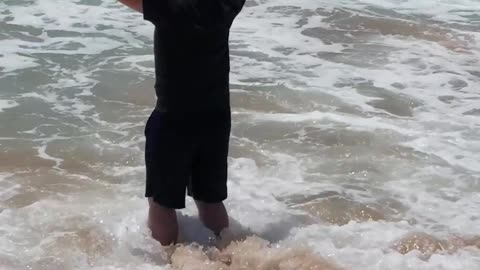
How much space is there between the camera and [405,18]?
1037cm

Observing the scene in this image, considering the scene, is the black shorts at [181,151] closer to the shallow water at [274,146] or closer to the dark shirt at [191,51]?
the dark shirt at [191,51]

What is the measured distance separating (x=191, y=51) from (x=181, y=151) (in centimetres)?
48

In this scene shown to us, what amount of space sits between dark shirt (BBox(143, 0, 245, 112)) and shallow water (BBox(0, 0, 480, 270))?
839 mm

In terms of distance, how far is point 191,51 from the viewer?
337 cm

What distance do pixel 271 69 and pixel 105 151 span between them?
2726 millimetres

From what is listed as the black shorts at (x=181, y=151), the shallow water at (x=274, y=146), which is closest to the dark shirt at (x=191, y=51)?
the black shorts at (x=181, y=151)

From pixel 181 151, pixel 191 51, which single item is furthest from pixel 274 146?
pixel 191 51

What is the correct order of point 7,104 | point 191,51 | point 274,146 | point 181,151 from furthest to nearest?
point 7,104 → point 274,146 → point 181,151 → point 191,51

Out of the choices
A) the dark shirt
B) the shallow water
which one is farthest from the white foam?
the dark shirt

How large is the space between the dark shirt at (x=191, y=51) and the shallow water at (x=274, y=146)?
839 mm

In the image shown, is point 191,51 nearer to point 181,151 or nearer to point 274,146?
point 181,151

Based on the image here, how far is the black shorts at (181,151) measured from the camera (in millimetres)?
3453

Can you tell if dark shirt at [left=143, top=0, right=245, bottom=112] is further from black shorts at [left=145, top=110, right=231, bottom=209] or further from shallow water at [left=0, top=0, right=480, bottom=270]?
shallow water at [left=0, top=0, right=480, bottom=270]

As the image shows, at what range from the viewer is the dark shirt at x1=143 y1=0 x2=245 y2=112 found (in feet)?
→ 10.7
